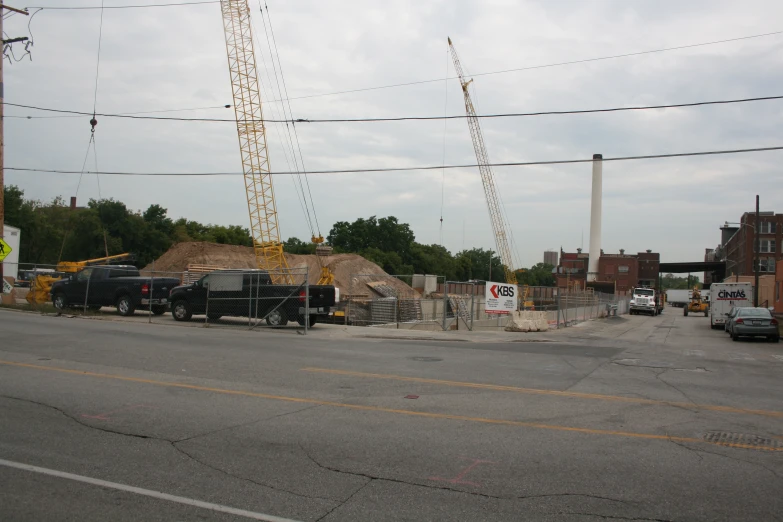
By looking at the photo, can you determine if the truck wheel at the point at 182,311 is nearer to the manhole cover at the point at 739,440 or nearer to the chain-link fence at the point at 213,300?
the chain-link fence at the point at 213,300

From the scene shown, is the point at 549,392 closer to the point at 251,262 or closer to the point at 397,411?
the point at 397,411

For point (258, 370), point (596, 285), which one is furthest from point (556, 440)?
point (596, 285)

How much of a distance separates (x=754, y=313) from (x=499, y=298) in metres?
10.7

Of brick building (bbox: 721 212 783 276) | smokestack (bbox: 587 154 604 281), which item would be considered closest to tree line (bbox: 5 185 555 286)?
smokestack (bbox: 587 154 604 281)

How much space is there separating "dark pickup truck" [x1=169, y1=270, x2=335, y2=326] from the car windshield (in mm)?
17691

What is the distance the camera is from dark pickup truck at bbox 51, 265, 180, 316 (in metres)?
25.5

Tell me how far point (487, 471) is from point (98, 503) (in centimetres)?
360

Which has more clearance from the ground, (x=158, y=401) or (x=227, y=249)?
(x=227, y=249)

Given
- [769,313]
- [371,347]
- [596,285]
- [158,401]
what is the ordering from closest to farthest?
[158,401]
[371,347]
[769,313]
[596,285]

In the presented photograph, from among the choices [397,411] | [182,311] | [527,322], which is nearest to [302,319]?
[182,311]

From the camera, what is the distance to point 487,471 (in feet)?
20.4

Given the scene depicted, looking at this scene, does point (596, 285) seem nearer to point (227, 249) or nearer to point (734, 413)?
point (227, 249)

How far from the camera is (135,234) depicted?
85.6m

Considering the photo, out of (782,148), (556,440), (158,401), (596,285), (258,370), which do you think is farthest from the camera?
(596,285)
